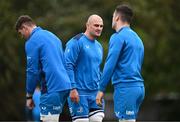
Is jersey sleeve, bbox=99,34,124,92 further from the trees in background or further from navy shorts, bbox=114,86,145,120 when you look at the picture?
the trees in background

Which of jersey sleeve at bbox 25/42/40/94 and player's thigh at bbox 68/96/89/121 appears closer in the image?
jersey sleeve at bbox 25/42/40/94

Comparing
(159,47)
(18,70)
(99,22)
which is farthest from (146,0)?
(99,22)

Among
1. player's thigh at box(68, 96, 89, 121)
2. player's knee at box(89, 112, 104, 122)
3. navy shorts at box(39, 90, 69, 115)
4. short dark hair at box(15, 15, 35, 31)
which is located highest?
short dark hair at box(15, 15, 35, 31)

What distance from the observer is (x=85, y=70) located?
41.8 ft

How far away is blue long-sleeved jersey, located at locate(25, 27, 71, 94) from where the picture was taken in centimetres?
1141

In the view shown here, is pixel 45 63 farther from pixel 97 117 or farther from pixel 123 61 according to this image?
pixel 97 117

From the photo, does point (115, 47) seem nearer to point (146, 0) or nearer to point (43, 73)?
point (43, 73)

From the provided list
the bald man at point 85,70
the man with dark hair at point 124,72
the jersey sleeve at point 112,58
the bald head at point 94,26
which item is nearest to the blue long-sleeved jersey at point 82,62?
the bald man at point 85,70

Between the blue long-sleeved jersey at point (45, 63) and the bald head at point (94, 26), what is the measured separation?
52.3 inches

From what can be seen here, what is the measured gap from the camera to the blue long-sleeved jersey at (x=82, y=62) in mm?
12641

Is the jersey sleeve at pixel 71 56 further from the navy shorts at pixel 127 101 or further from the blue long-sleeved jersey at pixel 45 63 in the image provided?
the navy shorts at pixel 127 101

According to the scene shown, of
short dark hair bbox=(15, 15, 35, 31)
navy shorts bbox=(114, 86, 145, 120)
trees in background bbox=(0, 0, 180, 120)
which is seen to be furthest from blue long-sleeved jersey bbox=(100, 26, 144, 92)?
trees in background bbox=(0, 0, 180, 120)

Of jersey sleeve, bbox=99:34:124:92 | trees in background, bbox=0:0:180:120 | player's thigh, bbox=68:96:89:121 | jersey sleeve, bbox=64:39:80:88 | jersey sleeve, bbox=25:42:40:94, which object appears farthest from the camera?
trees in background, bbox=0:0:180:120

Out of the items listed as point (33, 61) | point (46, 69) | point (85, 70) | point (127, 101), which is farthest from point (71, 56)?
point (127, 101)
